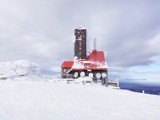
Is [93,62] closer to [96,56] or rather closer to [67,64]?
[96,56]

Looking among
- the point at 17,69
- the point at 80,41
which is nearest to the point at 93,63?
the point at 80,41

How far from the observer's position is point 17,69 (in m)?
48.1

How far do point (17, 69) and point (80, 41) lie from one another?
19.3 m

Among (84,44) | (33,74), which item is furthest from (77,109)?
(84,44)

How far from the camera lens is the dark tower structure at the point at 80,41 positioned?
58281 mm

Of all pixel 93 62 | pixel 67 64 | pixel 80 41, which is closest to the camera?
pixel 93 62

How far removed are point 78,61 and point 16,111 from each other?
44.2 m

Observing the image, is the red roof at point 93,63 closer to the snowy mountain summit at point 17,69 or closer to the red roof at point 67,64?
the red roof at point 67,64

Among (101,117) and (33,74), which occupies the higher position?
(33,74)

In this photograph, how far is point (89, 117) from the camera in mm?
11172

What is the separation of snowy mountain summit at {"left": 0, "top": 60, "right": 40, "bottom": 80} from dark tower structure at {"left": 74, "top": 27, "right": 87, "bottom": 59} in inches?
525

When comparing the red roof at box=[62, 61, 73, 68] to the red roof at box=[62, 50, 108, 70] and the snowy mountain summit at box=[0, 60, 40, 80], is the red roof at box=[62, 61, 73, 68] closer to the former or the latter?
the red roof at box=[62, 50, 108, 70]

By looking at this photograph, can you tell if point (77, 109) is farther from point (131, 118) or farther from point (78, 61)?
point (78, 61)

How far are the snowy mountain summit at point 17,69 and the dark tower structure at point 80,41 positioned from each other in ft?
43.7
